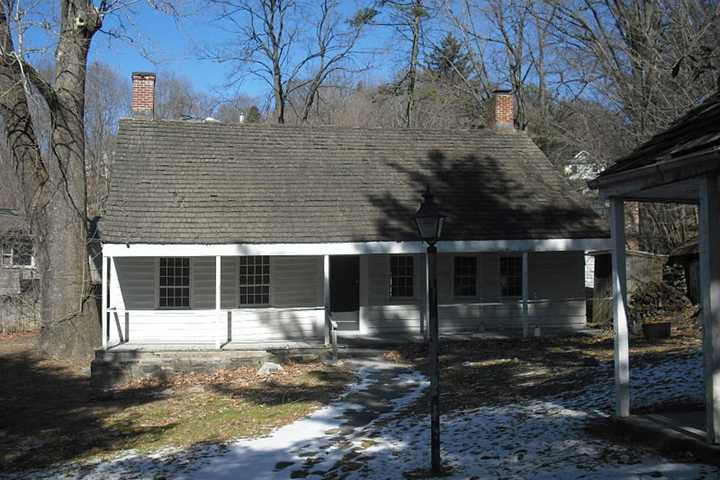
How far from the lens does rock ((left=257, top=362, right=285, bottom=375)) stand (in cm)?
1405

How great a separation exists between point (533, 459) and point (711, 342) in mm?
1981

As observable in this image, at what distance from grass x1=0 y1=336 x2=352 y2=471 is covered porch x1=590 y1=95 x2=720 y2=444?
16.5ft

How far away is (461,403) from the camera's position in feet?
33.6

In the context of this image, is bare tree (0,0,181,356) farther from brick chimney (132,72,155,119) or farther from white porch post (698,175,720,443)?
white porch post (698,175,720,443)

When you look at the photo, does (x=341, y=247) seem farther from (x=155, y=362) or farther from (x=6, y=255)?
(x=6, y=255)

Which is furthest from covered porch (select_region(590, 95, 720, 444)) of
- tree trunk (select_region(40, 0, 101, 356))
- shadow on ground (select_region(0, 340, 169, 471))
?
tree trunk (select_region(40, 0, 101, 356))

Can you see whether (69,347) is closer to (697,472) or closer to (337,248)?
(337,248)

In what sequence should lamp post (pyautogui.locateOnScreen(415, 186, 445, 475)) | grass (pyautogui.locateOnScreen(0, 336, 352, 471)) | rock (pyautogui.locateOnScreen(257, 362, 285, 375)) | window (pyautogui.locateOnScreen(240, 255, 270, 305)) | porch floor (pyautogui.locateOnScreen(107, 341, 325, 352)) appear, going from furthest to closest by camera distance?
window (pyautogui.locateOnScreen(240, 255, 270, 305))
porch floor (pyautogui.locateOnScreen(107, 341, 325, 352))
rock (pyautogui.locateOnScreen(257, 362, 285, 375))
grass (pyautogui.locateOnScreen(0, 336, 352, 471))
lamp post (pyautogui.locateOnScreen(415, 186, 445, 475))

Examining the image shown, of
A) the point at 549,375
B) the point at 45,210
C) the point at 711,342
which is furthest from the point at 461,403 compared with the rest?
the point at 45,210

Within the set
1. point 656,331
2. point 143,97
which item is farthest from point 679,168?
point 143,97

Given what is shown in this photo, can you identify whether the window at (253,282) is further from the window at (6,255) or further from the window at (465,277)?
the window at (6,255)

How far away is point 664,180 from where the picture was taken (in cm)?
668

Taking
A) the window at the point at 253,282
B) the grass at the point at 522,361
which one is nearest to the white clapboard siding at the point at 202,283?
the window at the point at 253,282

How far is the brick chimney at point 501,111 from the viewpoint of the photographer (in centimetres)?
2234
